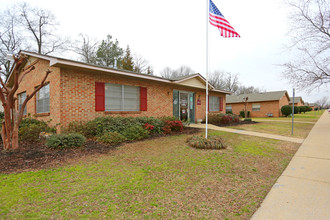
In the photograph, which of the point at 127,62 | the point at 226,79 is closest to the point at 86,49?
the point at 127,62

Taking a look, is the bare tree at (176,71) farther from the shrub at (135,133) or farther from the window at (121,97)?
the shrub at (135,133)

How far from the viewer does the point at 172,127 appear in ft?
29.4

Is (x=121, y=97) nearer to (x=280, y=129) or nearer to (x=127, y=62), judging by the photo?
(x=280, y=129)

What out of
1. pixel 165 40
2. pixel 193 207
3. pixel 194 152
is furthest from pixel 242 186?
pixel 165 40

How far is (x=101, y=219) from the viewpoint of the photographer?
2.04 meters

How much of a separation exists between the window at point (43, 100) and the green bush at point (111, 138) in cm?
400

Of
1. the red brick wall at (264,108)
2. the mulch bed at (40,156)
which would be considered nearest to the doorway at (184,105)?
the mulch bed at (40,156)

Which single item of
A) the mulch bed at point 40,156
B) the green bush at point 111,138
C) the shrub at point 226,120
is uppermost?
the shrub at point 226,120

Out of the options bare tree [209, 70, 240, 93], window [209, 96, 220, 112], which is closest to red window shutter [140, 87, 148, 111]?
window [209, 96, 220, 112]

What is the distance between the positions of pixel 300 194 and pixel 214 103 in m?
13.3

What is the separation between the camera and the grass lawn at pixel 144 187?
7.28 feet

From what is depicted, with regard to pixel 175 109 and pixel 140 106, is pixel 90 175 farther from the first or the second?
pixel 175 109

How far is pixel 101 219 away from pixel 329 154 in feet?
21.7

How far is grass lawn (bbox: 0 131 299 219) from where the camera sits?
2.22m
